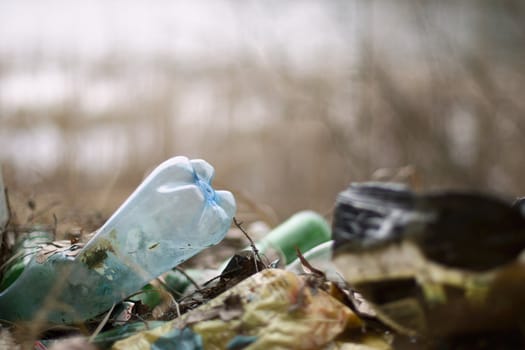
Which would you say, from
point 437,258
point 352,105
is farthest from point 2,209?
point 352,105

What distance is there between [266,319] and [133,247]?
0.17 meters

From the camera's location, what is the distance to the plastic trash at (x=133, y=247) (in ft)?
1.96

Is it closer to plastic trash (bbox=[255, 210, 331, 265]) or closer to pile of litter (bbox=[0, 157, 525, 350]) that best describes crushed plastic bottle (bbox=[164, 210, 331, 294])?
plastic trash (bbox=[255, 210, 331, 265])

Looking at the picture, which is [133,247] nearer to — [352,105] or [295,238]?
[295,238]

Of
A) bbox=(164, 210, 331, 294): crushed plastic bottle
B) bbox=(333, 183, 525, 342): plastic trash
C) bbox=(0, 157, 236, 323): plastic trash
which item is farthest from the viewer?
bbox=(164, 210, 331, 294): crushed plastic bottle

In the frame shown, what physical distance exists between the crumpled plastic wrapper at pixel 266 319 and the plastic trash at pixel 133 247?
87 mm

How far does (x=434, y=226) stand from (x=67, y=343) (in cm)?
25

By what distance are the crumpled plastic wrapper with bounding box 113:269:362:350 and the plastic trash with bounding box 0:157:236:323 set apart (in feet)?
0.29

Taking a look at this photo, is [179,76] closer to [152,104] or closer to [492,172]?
[152,104]

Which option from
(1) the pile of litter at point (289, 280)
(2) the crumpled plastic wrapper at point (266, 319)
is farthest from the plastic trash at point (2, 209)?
(2) the crumpled plastic wrapper at point (266, 319)

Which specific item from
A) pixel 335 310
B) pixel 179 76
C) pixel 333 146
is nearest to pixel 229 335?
pixel 335 310

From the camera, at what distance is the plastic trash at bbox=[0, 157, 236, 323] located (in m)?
0.60

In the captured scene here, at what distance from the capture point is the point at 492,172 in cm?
341

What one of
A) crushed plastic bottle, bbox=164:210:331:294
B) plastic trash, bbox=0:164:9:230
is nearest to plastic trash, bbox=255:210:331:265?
crushed plastic bottle, bbox=164:210:331:294
